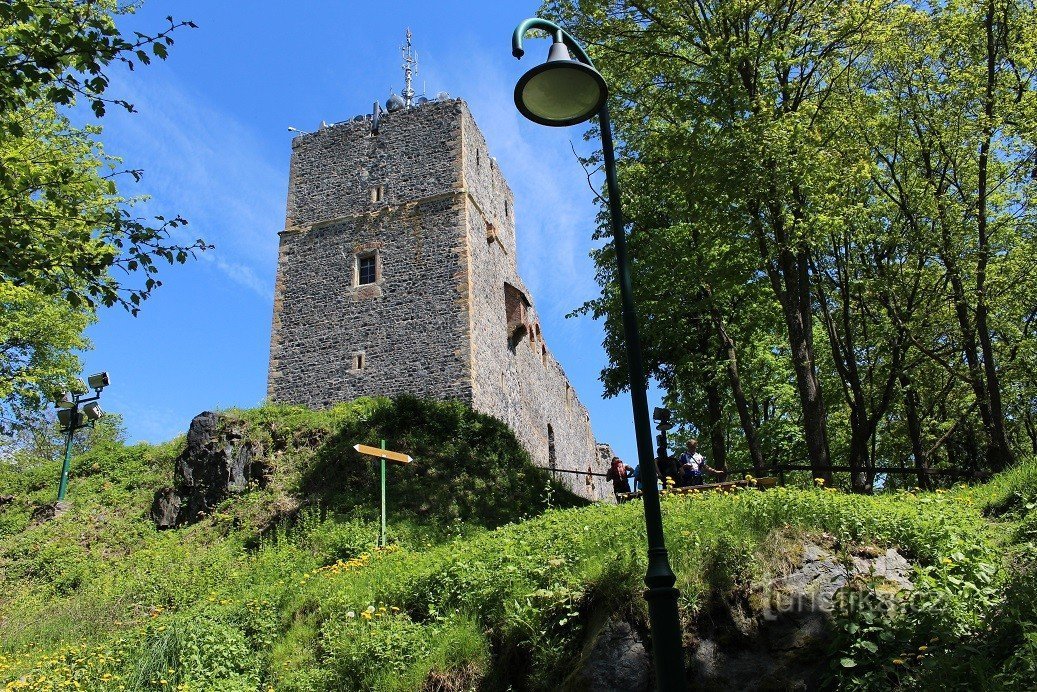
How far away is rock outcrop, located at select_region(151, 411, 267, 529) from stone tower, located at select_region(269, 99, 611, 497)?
2830 mm

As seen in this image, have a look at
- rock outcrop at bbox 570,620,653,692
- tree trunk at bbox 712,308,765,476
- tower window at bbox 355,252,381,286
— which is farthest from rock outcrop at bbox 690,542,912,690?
tower window at bbox 355,252,381,286

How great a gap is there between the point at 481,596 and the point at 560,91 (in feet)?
18.1

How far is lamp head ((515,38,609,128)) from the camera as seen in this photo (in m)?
5.27

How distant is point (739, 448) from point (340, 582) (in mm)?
17565

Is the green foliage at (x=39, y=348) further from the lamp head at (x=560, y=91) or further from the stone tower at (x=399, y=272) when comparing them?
the lamp head at (x=560, y=91)

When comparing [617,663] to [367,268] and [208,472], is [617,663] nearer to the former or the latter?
[208,472]

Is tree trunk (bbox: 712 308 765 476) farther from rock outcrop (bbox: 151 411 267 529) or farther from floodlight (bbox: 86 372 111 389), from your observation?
floodlight (bbox: 86 372 111 389)

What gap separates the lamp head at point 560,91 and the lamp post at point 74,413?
55.1 feet

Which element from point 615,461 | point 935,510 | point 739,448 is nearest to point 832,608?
point 935,510

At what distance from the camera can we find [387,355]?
2088cm

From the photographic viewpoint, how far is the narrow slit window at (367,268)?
22.1 metres

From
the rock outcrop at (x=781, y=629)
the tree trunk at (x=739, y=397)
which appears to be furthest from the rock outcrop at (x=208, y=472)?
the rock outcrop at (x=781, y=629)

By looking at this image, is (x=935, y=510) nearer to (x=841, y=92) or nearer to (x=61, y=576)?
(x=841, y=92)

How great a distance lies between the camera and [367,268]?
22266 millimetres
